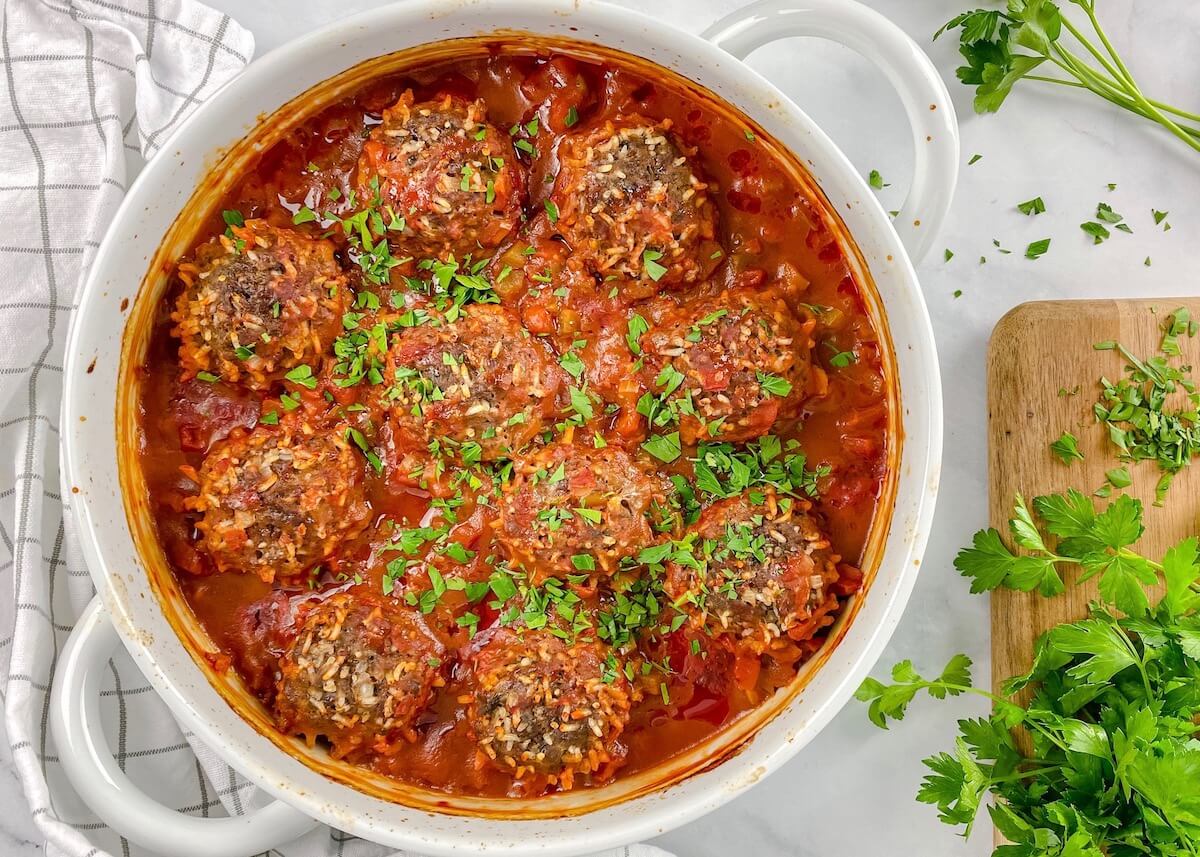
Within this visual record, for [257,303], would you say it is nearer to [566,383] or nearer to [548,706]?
[566,383]

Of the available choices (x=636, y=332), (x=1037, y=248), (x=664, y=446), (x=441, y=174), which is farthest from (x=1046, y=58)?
(x=441, y=174)

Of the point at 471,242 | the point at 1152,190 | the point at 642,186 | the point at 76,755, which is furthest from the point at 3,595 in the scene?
the point at 1152,190

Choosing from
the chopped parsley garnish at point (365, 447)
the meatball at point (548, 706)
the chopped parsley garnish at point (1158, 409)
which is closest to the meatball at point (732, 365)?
the meatball at point (548, 706)

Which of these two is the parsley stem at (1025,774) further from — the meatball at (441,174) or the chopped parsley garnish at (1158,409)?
the meatball at (441,174)

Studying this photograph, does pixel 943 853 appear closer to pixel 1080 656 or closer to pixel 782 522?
pixel 1080 656

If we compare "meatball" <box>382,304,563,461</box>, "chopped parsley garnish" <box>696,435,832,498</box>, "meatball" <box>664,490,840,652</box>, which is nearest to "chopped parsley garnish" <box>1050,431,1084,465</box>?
"chopped parsley garnish" <box>696,435,832,498</box>
